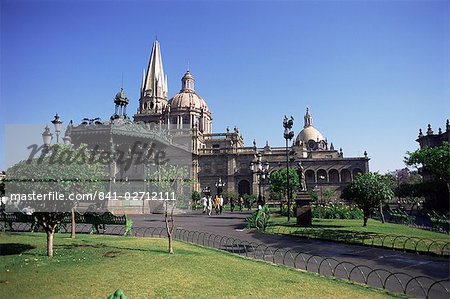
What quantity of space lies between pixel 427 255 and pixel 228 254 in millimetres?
6415

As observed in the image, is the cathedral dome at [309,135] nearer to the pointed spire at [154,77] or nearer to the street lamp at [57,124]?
the pointed spire at [154,77]

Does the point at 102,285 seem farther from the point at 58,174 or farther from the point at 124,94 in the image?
the point at 124,94

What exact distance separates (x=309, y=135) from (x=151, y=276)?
84.6 m

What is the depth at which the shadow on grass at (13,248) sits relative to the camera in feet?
33.4

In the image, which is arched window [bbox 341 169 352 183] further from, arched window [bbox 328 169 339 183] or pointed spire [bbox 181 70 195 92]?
pointed spire [bbox 181 70 195 92]

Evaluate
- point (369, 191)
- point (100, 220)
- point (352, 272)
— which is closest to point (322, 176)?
point (369, 191)

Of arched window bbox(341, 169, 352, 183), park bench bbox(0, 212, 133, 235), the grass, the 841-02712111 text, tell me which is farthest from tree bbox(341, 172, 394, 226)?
arched window bbox(341, 169, 352, 183)

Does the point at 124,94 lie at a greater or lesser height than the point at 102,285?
greater

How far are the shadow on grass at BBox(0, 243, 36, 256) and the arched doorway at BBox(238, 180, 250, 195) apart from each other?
62879 millimetres

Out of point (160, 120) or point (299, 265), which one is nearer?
point (299, 265)

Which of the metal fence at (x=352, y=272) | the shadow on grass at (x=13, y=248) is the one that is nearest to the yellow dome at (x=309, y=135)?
the metal fence at (x=352, y=272)

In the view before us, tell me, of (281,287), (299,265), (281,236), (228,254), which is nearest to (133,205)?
(281,236)

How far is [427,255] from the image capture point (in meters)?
11.0

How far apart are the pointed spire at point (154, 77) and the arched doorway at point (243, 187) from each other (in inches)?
1089
